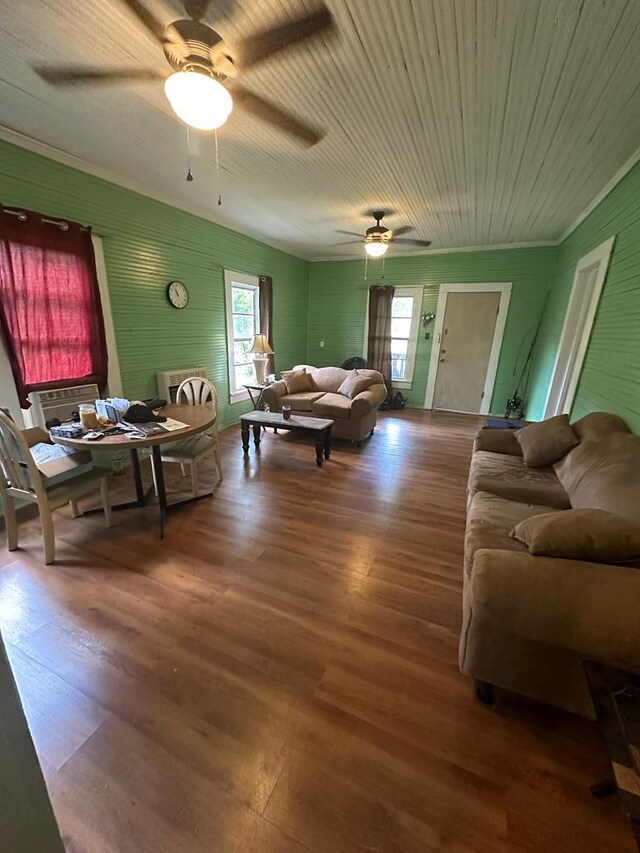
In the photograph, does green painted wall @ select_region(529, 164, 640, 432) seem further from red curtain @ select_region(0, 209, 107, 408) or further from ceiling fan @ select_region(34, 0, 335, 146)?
red curtain @ select_region(0, 209, 107, 408)

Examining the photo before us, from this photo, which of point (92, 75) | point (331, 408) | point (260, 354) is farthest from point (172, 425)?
point (260, 354)

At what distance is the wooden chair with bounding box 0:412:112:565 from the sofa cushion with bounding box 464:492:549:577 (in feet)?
7.76

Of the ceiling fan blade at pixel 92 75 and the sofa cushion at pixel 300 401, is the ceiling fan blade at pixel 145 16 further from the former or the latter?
the sofa cushion at pixel 300 401

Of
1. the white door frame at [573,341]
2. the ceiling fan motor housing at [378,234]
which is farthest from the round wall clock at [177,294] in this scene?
the white door frame at [573,341]

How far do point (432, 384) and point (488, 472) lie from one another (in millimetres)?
3993

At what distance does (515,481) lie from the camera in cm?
225

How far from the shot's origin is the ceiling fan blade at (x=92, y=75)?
61.9 inches

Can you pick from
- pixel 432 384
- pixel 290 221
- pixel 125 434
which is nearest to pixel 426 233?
pixel 290 221

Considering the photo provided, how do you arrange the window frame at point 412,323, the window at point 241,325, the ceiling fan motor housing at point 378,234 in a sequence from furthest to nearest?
the window frame at point 412,323
the window at point 241,325
the ceiling fan motor housing at point 378,234

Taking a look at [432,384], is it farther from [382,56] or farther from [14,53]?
[14,53]

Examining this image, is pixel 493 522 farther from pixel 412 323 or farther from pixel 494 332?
pixel 412 323

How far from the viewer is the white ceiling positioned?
56.2 inches

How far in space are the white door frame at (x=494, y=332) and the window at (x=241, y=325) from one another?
313 centimetres

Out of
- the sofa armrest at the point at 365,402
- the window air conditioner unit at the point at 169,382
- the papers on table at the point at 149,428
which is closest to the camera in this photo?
the papers on table at the point at 149,428
